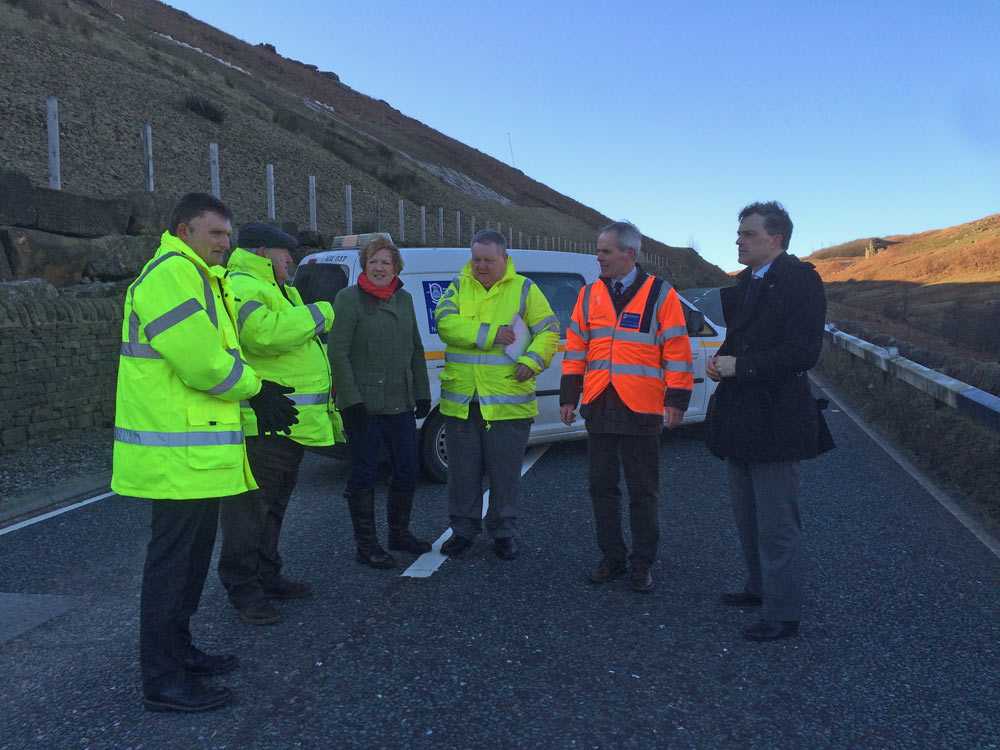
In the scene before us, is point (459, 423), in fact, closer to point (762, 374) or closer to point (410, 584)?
point (410, 584)

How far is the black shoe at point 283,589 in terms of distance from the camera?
14.6 feet

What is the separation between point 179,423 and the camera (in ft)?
10.2

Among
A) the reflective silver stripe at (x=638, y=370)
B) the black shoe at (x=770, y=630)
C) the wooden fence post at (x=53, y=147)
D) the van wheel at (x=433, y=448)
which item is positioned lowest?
the black shoe at (x=770, y=630)

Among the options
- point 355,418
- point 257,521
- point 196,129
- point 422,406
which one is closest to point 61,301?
point 355,418

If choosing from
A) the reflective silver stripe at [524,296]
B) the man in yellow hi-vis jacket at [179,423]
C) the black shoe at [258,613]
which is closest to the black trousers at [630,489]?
the reflective silver stripe at [524,296]

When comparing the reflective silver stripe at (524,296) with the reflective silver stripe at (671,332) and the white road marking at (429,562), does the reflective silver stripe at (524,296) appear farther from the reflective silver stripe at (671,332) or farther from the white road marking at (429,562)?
the white road marking at (429,562)

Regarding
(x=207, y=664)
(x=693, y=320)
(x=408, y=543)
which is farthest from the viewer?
(x=693, y=320)

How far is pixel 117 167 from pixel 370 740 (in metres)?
18.5

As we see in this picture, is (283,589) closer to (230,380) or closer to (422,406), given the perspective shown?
(422,406)

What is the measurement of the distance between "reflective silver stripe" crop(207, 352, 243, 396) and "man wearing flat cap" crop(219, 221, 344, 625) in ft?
2.56

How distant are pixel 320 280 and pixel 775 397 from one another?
4.08 metres

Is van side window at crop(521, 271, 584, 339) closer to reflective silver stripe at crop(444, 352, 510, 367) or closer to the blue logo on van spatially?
the blue logo on van

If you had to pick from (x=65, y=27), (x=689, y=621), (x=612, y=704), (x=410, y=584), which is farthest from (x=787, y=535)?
(x=65, y=27)

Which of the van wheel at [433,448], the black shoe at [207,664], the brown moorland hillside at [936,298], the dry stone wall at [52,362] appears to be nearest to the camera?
the black shoe at [207,664]
